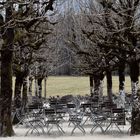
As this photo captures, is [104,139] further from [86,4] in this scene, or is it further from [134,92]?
[86,4]

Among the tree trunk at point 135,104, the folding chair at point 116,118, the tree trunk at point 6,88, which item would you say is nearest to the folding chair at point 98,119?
the folding chair at point 116,118

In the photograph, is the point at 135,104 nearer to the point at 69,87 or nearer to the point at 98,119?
the point at 98,119

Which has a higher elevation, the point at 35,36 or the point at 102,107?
the point at 35,36

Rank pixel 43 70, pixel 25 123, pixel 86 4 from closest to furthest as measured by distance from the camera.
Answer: pixel 25 123 < pixel 86 4 < pixel 43 70

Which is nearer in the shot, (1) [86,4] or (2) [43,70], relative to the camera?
(1) [86,4]

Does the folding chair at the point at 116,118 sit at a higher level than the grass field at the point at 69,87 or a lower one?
lower

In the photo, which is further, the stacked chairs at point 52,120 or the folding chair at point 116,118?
the folding chair at point 116,118

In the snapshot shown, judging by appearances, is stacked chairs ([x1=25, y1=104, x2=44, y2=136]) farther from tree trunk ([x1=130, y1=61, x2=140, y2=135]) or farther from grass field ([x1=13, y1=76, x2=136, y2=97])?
grass field ([x1=13, y1=76, x2=136, y2=97])

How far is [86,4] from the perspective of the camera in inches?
1109

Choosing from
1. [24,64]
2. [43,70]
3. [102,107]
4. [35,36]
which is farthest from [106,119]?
[43,70]

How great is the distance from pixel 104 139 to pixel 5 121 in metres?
4.13

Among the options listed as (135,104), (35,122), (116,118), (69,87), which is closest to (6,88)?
(35,122)

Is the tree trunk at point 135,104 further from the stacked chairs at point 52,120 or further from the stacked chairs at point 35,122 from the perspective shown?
the stacked chairs at point 35,122

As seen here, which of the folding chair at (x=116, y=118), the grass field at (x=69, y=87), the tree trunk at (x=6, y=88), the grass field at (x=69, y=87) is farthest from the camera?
the grass field at (x=69, y=87)
